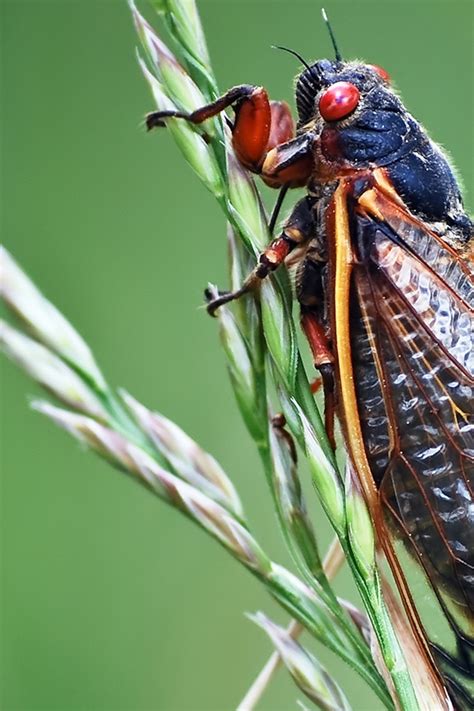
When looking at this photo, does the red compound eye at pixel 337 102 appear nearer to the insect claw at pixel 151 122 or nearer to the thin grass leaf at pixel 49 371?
the insect claw at pixel 151 122

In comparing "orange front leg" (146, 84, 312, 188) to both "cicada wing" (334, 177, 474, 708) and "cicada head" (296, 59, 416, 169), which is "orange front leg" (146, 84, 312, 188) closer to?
"cicada head" (296, 59, 416, 169)

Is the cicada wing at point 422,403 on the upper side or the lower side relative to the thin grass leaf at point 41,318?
lower

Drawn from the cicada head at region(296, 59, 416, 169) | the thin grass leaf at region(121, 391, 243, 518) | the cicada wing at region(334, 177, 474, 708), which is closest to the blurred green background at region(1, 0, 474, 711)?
the cicada wing at region(334, 177, 474, 708)

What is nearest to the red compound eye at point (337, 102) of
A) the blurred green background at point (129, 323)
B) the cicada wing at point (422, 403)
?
the cicada wing at point (422, 403)

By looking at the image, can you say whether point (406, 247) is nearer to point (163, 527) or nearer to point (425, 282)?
point (425, 282)

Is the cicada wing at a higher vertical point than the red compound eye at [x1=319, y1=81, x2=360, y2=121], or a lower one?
lower

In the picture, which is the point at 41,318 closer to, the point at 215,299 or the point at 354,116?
the point at 215,299
